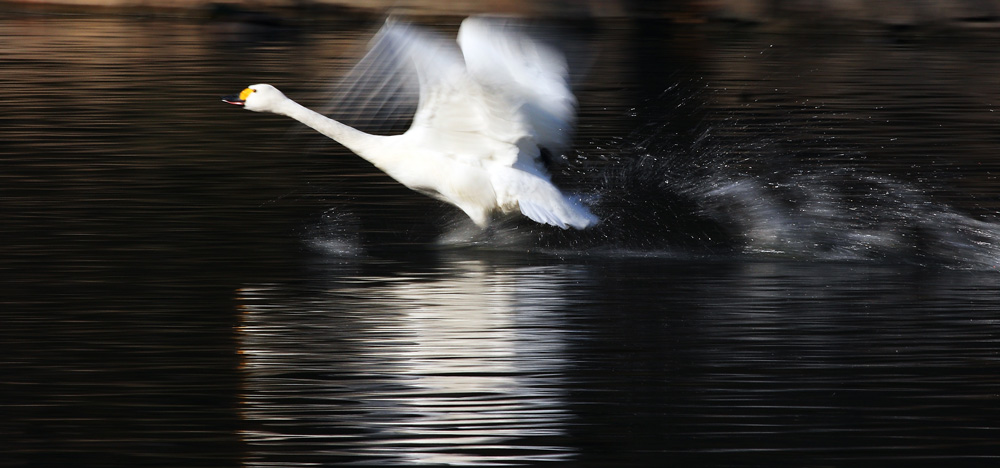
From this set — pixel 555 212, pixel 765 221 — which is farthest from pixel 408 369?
pixel 765 221

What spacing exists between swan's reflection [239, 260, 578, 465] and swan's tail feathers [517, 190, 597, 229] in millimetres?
769

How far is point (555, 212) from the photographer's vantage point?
32.5ft

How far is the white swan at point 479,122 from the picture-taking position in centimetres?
921

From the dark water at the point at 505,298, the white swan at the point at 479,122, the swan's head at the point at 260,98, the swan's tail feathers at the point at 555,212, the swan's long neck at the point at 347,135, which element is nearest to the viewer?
the dark water at the point at 505,298

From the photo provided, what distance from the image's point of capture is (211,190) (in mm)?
11805

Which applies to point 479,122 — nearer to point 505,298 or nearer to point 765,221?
point 505,298

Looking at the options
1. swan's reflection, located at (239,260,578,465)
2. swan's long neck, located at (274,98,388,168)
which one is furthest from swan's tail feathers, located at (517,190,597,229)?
swan's long neck, located at (274,98,388,168)

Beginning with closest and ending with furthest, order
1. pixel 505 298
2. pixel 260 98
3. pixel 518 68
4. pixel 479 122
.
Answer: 1. pixel 505 298
2. pixel 518 68
3. pixel 479 122
4. pixel 260 98

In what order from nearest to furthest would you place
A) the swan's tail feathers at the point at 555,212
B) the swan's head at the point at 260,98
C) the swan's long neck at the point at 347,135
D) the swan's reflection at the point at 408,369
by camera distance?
the swan's reflection at the point at 408,369
the swan's tail feathers at the point at 555,212
the swan's long neck at the point at 347,135
the swan's head at the point at 260,98

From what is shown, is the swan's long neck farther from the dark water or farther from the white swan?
the dark water

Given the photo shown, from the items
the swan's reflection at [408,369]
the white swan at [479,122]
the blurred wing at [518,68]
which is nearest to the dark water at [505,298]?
the swan's reflection at [408,369]

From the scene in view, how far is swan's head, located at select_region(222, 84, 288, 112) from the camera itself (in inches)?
412

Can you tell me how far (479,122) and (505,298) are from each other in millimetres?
1735

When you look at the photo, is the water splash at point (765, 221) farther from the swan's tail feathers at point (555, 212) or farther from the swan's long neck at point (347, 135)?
the swan's long neck at point (347, 135)
